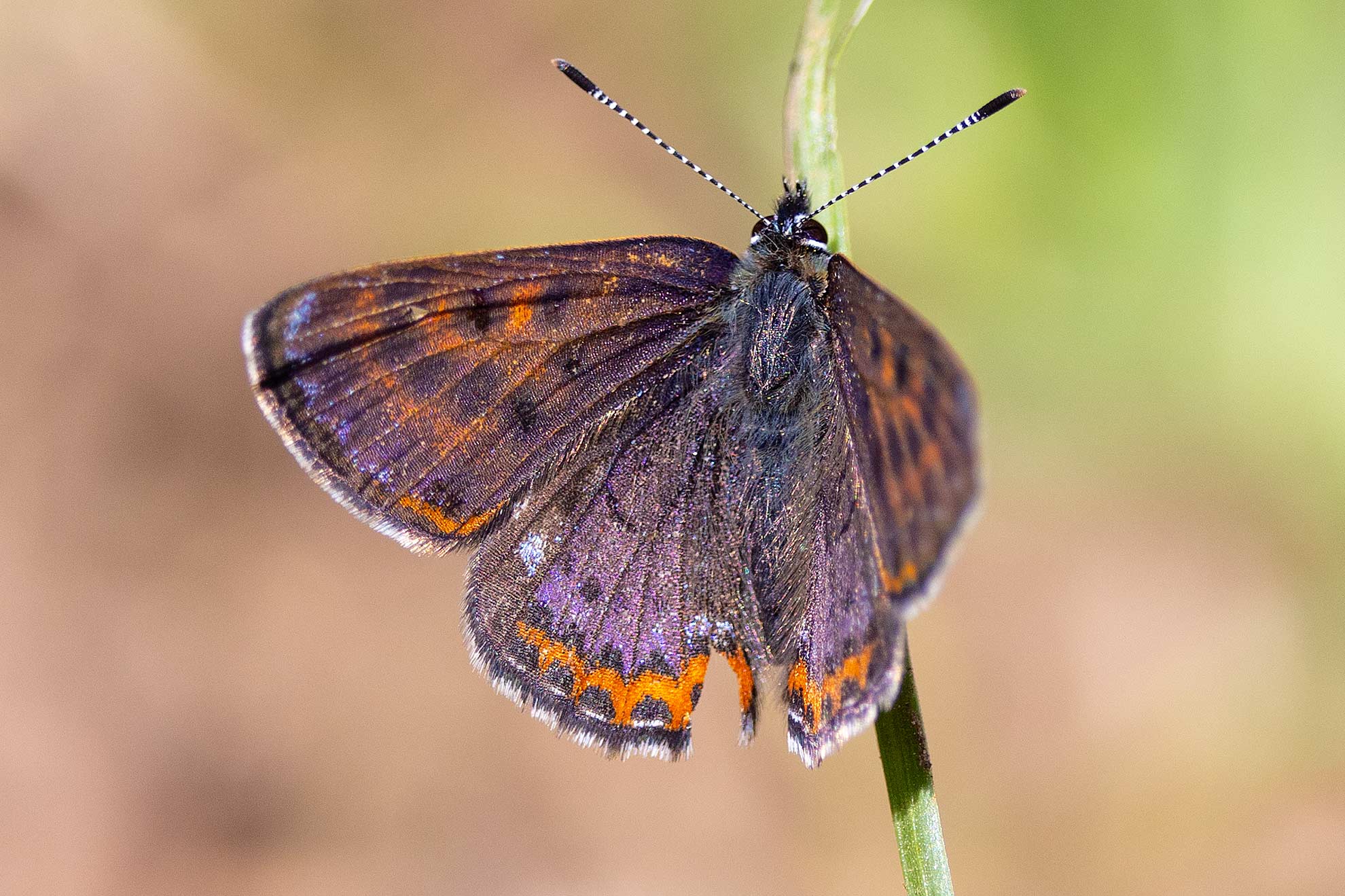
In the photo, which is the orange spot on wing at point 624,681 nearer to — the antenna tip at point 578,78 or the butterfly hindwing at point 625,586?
the butterfly hindwing at point 625,586

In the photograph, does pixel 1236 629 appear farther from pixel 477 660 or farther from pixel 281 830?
pixel 281 830

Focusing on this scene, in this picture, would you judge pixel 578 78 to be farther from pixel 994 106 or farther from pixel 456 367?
pixel 994 106

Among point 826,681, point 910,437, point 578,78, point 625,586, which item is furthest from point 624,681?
point 578,78

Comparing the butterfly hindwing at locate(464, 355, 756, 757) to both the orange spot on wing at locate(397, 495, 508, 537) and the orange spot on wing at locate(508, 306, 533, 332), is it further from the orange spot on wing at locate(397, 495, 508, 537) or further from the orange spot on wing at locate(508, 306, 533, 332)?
the orange spot on wing at locate(508, 306, 533, 332)

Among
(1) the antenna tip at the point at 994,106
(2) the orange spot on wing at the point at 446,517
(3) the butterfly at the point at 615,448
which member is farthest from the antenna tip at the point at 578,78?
(2) the orange spot on wing at the point at 446,517

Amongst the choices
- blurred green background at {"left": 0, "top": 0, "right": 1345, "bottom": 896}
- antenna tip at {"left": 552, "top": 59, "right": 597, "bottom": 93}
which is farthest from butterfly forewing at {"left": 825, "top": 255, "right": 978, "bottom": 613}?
blurred green background at {"left": 0, "top": 0, "right": 1345, "bottom": 896}

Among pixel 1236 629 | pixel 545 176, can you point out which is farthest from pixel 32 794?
pixel 1236 629
